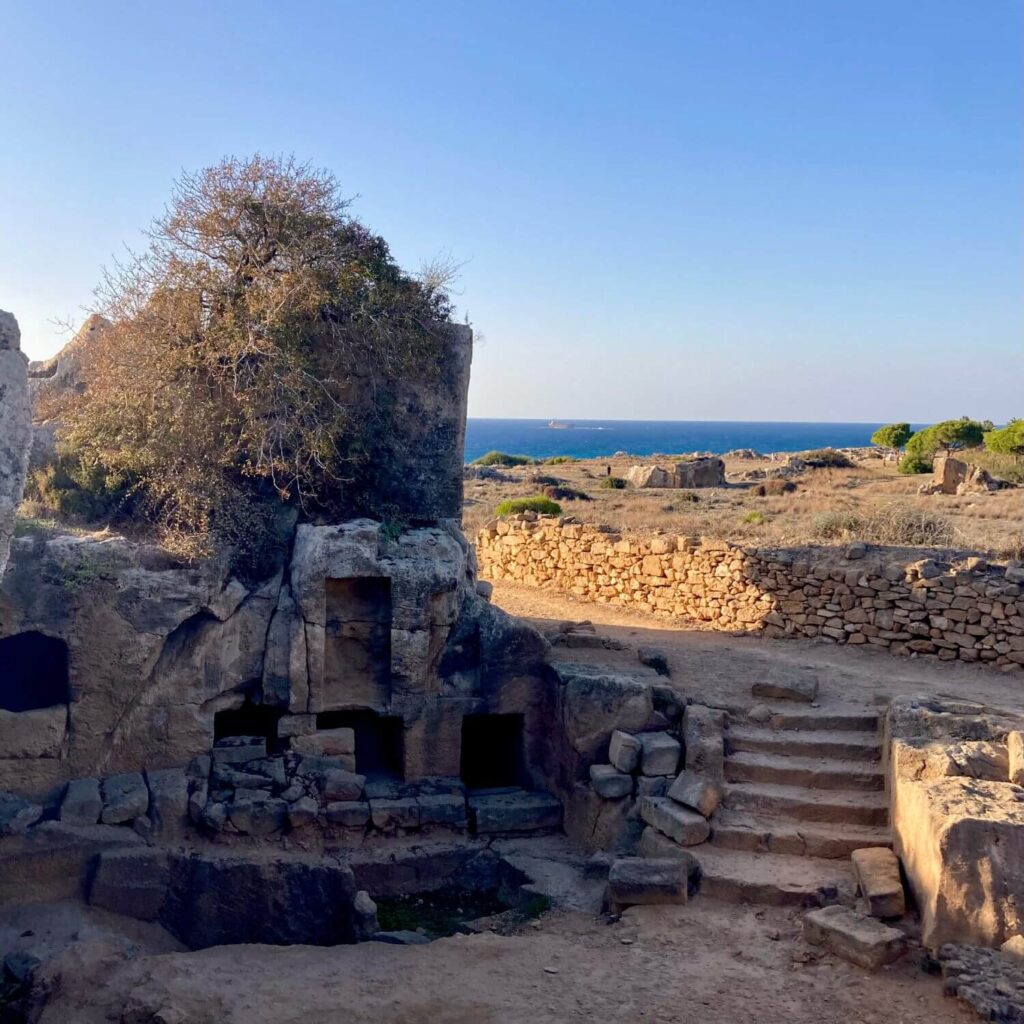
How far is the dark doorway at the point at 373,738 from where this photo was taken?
10398 mm

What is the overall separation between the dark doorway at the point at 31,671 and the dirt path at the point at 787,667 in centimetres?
544

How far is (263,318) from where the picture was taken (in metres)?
10.2

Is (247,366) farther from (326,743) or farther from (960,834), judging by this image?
(960,834)

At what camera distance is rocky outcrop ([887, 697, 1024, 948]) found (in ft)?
21.2

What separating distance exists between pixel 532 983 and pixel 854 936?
2.26 metres

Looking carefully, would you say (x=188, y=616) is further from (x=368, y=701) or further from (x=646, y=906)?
(x=646, y=906)

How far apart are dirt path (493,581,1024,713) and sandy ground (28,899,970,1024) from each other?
3487mm

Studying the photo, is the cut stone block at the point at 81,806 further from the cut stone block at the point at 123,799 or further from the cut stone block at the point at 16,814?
the cut stone block at the point at 16,814

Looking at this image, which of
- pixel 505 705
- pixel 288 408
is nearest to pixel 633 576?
pixel 505 705

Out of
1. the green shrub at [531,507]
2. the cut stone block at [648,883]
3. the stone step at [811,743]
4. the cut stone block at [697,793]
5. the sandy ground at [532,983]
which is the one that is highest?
the green shrub at [531,507]

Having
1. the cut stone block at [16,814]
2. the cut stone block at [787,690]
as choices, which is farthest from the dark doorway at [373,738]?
the cut stone block at [787,690]

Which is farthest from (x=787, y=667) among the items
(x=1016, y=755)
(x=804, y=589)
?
(x=1016, y=755)

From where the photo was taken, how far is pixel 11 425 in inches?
236

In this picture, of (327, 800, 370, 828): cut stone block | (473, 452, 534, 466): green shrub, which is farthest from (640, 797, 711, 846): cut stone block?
(473, 452, 534, 466): green shrub
